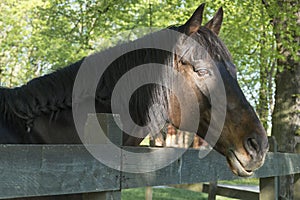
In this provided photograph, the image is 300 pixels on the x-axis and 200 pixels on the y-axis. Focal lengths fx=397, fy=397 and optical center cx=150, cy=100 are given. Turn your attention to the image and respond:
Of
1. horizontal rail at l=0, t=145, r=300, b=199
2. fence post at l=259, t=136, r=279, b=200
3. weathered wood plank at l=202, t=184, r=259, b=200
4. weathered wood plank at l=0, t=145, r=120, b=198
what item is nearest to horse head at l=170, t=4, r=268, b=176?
horizontal rail at l=0, t=145, r=300, b=199

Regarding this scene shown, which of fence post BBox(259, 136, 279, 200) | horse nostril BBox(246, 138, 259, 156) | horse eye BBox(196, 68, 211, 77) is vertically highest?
horse eye BBox(196, 68, 211, 77)

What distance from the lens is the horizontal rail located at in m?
1.58

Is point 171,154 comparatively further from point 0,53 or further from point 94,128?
point 0,53

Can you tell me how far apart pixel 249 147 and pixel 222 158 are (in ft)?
2.21

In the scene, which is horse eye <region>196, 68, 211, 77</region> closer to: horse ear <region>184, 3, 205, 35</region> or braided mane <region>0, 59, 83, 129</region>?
horse ear <region>184, 3, 205, 35</region>

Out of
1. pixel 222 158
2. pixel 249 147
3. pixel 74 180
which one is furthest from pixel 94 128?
pixel 222 158

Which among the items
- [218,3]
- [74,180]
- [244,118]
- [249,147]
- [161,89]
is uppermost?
[218,3]

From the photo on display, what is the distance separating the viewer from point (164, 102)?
2383mm

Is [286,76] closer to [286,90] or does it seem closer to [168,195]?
[286,90]

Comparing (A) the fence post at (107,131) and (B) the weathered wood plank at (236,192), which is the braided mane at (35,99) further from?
(B) the weathered wood plank at (236,192)

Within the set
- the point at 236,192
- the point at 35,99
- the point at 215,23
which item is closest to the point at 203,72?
the point at 215,23

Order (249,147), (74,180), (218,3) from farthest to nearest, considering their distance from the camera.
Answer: (218,3) → (249,147) → (74,180)

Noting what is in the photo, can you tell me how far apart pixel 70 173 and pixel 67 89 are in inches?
26.3

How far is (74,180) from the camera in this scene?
5.92ft
